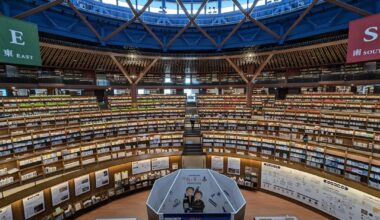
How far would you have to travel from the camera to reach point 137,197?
964cm

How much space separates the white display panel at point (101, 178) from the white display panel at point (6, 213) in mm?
3137

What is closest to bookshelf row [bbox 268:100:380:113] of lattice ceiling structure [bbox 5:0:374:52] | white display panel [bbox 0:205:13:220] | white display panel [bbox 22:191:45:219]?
lattice ceiling structure [bbox 5:0:374:52]

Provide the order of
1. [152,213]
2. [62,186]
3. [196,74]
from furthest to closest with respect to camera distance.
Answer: [196,74]
[62,186]
[152,213]

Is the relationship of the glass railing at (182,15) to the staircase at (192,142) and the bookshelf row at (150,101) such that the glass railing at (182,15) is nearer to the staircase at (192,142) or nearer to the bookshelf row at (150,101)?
the bookshelf row at (150,101)

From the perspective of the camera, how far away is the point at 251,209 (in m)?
8.38

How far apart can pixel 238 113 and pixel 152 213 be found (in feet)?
48.5

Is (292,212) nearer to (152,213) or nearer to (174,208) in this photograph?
(174,208)

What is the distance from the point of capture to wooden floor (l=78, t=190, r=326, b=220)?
8047 millimetres

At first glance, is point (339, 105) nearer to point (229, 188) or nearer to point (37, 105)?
point (229, 188)

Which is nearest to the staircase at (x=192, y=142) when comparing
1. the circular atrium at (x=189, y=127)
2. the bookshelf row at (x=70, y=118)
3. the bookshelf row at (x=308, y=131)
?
the circular atrium at (x=189, y=127)

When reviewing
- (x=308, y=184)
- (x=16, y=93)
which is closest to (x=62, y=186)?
(x=308, y=184)

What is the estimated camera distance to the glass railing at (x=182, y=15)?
16.4 metres

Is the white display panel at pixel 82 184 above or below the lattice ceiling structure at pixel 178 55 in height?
below

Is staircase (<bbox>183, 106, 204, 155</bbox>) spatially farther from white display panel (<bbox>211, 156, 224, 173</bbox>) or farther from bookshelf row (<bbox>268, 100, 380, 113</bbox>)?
bookshelf row (<bbox>268, 100, 380, 113</bbox>)
